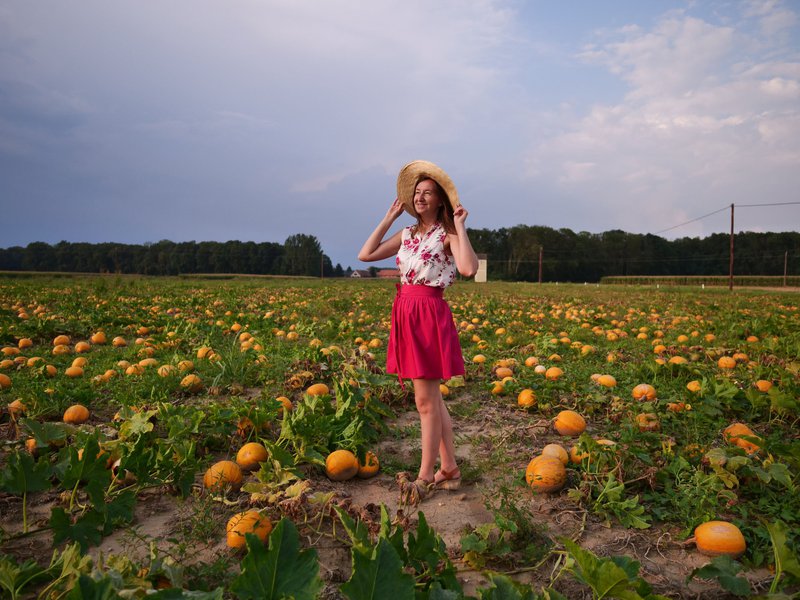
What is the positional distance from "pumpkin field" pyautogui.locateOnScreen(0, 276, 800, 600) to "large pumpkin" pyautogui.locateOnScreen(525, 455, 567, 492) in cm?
2

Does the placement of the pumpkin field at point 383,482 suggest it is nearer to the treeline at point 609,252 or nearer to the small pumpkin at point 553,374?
the small pumpkin at point 553,374

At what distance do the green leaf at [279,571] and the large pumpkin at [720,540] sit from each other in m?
1.95

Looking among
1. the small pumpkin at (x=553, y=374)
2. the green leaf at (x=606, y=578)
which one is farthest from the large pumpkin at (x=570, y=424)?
the green leaf at (x=606, y=578)

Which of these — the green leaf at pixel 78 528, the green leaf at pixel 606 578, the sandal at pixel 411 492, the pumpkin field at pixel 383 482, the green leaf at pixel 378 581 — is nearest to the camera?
the green leaf at pixel 378 581

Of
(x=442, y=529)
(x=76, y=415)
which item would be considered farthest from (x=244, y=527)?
(x=76, y=415)

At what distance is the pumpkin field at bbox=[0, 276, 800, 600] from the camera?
188cm

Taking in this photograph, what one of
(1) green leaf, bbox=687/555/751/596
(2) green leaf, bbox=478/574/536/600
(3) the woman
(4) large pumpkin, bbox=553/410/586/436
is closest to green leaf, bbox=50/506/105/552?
(3) the woman

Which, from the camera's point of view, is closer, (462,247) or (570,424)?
(462,247)

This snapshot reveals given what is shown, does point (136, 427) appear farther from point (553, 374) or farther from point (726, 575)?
point (553, 374)

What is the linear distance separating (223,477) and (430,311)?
5.15 ft

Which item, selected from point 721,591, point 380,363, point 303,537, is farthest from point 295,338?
point 721,591

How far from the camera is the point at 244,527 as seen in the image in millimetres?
2289

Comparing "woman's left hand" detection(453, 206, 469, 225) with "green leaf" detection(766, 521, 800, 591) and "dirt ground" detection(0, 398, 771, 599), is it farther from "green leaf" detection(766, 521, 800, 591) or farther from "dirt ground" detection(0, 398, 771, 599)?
"green leaf" detection(766, 521, 800, 591)

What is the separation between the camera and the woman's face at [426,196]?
324 centimetres
